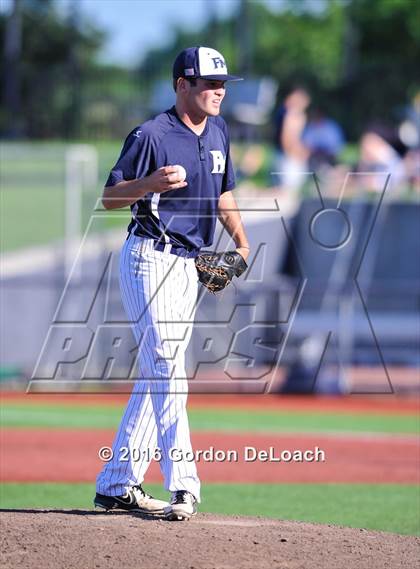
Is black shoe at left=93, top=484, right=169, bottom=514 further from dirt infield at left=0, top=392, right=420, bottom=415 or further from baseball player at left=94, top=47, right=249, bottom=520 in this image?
dirt infield at left=0, top=392, right=420, bottom=415

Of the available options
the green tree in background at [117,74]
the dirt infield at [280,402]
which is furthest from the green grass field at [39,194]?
the dirt infield at [280,402]

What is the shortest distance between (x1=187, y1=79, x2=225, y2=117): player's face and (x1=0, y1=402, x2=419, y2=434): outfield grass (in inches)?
263

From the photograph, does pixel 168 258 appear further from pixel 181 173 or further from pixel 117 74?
pixel 117 74

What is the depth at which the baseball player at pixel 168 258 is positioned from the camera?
6066mm

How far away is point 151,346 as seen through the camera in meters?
6.16

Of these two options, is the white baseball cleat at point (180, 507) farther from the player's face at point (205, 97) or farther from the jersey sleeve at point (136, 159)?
the player's face at point (205, 97)

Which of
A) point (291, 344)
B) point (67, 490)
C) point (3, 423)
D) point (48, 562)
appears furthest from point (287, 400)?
point (48, 562)

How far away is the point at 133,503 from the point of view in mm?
6402

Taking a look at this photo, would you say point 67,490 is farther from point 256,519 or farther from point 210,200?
point 210,200

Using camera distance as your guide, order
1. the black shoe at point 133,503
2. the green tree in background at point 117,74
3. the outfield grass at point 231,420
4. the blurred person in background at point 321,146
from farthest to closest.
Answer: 1. the green tree in background at point 117,74
2. the blurred person in background at point 321,146
3. the outfield grass at point 231,420
4. the black shoe at point 133,503

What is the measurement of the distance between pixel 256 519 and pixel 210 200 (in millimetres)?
1802

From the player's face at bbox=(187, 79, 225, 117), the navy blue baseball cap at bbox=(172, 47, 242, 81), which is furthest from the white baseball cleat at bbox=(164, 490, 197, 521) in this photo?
the navy blue baseball cap at bbox=(172, 47, 242, 81)

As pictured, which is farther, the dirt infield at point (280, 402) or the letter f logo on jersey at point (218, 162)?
the dirt infield at point (280, 402)

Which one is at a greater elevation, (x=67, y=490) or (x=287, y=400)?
(x=67, y=490)
